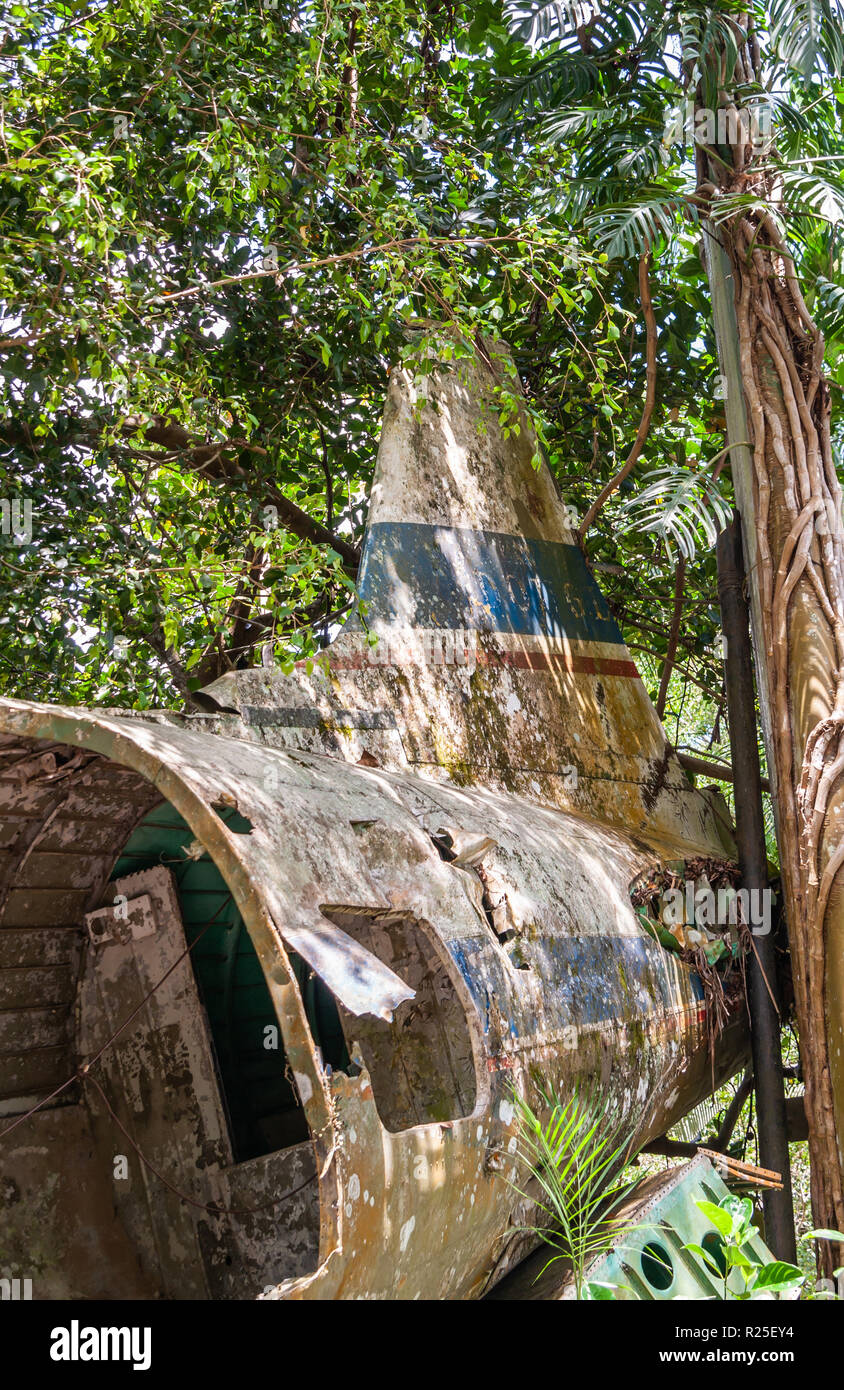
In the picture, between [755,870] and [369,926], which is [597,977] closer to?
[369,926]

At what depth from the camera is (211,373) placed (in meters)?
7.21

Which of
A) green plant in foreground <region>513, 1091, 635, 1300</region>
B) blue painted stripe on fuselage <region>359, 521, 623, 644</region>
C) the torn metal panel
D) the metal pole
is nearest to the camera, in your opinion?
the torn metal panel

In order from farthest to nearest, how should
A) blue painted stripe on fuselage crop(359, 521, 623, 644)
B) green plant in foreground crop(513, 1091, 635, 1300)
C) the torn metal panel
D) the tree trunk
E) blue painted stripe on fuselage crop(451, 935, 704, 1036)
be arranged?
1. the tree trunk
2. blue painted stripe on fuselage crop(359, 521, 623, 644)
3. blue painted stripe on fuselage crop(451, 935, 704, 1036)
4. green plant in foreground crop(513, 1091, 635, 1300)
5. the torn metal panel

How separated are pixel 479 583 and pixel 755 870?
228 cm

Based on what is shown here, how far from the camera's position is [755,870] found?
6.25 meters

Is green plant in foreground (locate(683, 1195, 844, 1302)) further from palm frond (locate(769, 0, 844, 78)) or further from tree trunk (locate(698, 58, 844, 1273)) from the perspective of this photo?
palm frond (locate(769, 0, 844, 78))

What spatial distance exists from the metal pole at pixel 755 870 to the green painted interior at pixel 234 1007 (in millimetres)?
2299

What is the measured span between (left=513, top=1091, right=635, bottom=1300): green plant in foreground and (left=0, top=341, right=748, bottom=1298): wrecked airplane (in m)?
0.11

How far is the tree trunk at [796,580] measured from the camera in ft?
18.2

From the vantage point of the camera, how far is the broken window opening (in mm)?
4117

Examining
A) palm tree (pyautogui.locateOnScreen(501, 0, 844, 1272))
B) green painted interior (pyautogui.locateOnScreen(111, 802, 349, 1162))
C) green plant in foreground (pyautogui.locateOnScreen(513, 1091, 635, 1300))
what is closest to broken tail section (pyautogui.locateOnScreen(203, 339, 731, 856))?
palm tree (pyautogui.locateOnScreen(501, 0, 844, 1272))

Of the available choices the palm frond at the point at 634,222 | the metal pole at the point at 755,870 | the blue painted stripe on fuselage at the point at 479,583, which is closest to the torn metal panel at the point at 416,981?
the metal pole at the point at 755,870

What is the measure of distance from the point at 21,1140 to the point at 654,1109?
2.81m

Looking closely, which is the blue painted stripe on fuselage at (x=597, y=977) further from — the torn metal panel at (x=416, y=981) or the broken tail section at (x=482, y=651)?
the broken tail section at (x=482, y=651)
